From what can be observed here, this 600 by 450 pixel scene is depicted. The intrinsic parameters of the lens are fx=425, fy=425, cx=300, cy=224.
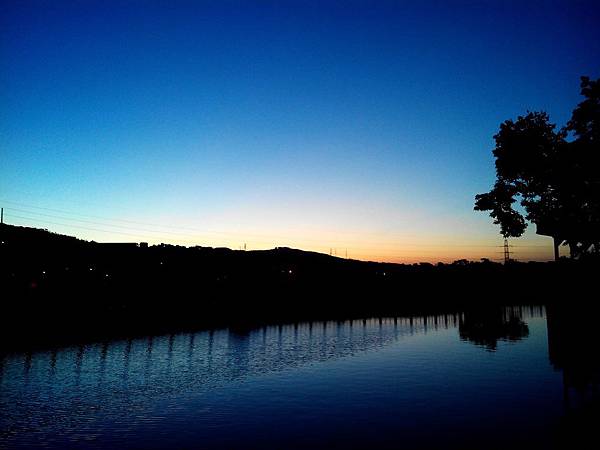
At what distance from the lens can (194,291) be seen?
8606cm

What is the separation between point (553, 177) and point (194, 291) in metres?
75.0

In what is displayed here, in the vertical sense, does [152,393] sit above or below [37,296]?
below

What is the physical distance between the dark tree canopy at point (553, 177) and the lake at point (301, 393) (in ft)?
26.6

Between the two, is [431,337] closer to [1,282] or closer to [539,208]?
[539,208]

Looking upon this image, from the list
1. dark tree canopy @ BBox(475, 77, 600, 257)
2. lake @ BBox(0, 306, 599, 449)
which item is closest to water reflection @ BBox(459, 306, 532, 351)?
lake @ BBox(0, 306, 599, 449)

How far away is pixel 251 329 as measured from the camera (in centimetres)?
5594

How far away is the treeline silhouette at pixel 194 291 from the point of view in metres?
50.9

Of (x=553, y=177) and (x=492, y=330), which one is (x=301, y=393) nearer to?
(x=553, y=177)

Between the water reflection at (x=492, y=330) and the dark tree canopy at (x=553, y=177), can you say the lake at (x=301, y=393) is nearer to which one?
the water reflection at (x=492, y=330)

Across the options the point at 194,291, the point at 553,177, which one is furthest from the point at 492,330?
the point at 194,291

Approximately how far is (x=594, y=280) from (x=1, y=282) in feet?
222

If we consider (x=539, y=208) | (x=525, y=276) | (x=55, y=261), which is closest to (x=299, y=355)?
(x=539, y=208)

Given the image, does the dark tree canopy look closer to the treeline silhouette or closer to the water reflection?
the treeline silhouette

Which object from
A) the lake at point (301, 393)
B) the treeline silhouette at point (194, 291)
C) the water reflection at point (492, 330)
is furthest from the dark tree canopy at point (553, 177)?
the water reflection at point (492, 330)
